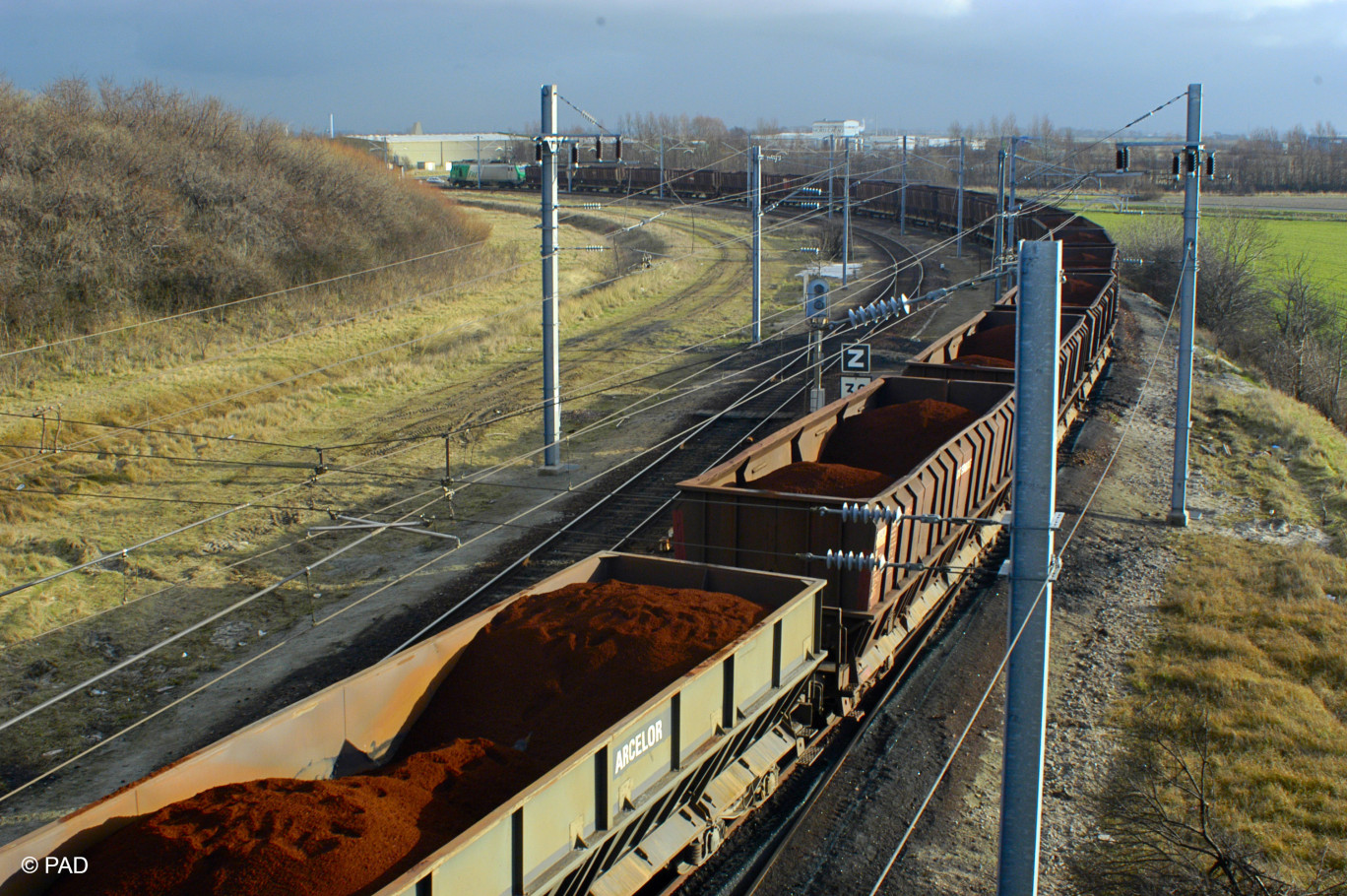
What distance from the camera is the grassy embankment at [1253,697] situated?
9.96 metres

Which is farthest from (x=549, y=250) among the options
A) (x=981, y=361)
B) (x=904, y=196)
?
(x=904, y=196)

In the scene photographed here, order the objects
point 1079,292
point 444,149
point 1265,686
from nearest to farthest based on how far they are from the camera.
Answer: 1. point 1265,686
2. point 1079,292
3. point 444,149

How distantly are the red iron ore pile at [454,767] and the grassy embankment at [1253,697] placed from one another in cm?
513

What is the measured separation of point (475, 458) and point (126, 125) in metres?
26.2

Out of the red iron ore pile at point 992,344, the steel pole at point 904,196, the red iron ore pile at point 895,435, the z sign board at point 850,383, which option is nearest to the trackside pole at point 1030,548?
the red iron ore pile at point 895,435

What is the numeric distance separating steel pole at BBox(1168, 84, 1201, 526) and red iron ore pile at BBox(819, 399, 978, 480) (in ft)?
16.1

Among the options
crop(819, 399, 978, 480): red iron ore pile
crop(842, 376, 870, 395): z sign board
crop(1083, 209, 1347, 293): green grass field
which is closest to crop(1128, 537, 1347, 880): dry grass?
crop(819, 399, 978, 480): red iron ore pile

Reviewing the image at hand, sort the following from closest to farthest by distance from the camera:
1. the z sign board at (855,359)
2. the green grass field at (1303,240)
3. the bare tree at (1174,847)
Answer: the bare tree at (1174,847) → the z sign board at (855,359) → the green grass field at (1303,240)

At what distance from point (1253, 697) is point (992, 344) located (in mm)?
13037

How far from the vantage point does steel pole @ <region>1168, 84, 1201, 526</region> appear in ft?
55.8

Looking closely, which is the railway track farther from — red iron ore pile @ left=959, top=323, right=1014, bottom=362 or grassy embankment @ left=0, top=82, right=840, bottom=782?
red iron ore pile @ left=959, top=323, right=1014, bottom=362

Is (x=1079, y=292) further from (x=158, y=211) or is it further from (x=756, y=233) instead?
(x=158, y=211)

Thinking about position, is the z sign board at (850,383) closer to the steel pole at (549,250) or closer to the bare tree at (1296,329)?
the steel pole at (549,250)

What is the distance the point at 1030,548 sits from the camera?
6.27 meters
